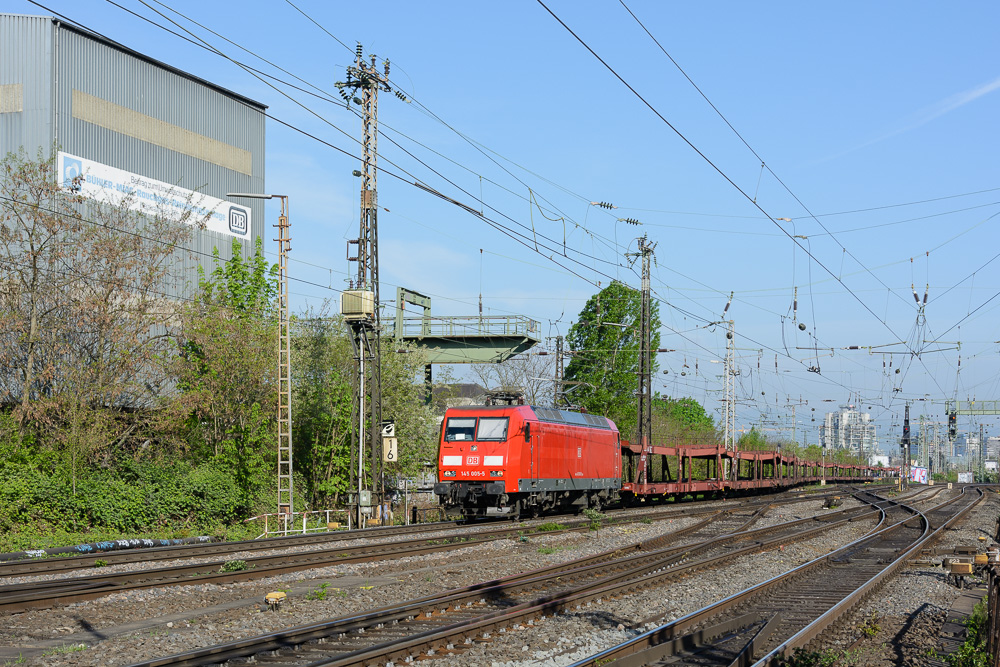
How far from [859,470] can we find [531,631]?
10698cm

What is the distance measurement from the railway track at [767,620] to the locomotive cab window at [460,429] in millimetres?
11654

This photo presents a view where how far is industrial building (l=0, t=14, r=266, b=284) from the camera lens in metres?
30.9

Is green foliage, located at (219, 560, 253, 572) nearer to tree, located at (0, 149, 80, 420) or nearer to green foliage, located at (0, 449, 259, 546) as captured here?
green foliage, located at (0, 449, 259, 546)

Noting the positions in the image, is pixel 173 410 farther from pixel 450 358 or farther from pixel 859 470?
pixel 859 470

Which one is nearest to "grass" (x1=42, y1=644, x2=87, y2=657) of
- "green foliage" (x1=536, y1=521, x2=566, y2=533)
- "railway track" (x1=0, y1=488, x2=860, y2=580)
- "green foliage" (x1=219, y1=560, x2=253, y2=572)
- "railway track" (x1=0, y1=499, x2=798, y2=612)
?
"railway track" (x1=0, y1=499, x2=798, y2=612)

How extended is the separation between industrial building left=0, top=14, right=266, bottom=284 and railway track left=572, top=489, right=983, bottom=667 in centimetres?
2251

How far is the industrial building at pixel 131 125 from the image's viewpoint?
3094cm

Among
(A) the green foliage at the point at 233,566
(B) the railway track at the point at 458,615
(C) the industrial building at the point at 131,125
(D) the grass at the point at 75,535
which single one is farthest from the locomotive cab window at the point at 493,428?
(A) the green foliage at the point at 233,566

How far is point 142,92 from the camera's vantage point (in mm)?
34406

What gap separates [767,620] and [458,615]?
403 cm

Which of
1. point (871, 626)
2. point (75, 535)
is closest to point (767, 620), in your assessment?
point (871, 626)

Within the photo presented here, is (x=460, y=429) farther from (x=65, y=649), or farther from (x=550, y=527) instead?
(x=65, y=649)

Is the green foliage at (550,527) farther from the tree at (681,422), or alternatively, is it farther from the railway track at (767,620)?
the tree at (681,422)

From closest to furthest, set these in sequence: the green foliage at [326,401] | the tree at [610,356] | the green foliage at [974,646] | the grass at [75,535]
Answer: the green foliage at [974,646]
the grass at [75,535]
the green foliage at [326,401]
the tree at [610,356]
